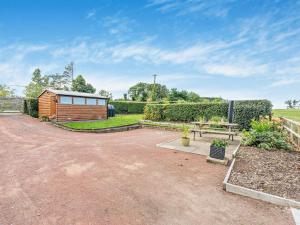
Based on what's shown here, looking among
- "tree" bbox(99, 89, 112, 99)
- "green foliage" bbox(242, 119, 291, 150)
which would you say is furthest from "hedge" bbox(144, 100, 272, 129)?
"tree" bbox(99, 89, 112, 99)

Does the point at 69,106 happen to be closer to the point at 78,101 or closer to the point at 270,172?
the point at 78,101

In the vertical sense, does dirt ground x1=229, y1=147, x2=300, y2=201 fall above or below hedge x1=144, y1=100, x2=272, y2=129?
below

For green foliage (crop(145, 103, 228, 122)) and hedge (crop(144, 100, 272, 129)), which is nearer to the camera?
hedge (crop(144, 100, 272, 129))

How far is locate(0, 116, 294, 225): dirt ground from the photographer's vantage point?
2.56m

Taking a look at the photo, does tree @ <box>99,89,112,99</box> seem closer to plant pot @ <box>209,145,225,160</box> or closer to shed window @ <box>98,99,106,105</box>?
shed window @ <box>98,99,106,105</box>

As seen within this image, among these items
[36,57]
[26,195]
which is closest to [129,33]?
[26,195]

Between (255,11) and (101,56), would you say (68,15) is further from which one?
(255,11)

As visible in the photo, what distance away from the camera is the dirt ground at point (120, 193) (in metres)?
2.56

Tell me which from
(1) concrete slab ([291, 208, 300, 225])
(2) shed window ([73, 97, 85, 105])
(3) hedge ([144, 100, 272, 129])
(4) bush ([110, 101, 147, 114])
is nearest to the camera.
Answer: (1) concrete slab ([291, 208, 300, 225])

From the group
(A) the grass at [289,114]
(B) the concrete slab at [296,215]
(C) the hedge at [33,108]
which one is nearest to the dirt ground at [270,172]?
(B) the concrete slab at [296,215]

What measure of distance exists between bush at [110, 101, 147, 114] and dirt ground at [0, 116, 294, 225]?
21255 millimetres

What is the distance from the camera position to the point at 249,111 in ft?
34.1

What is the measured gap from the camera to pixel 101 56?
18625 millimetres

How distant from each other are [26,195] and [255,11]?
11386mm
